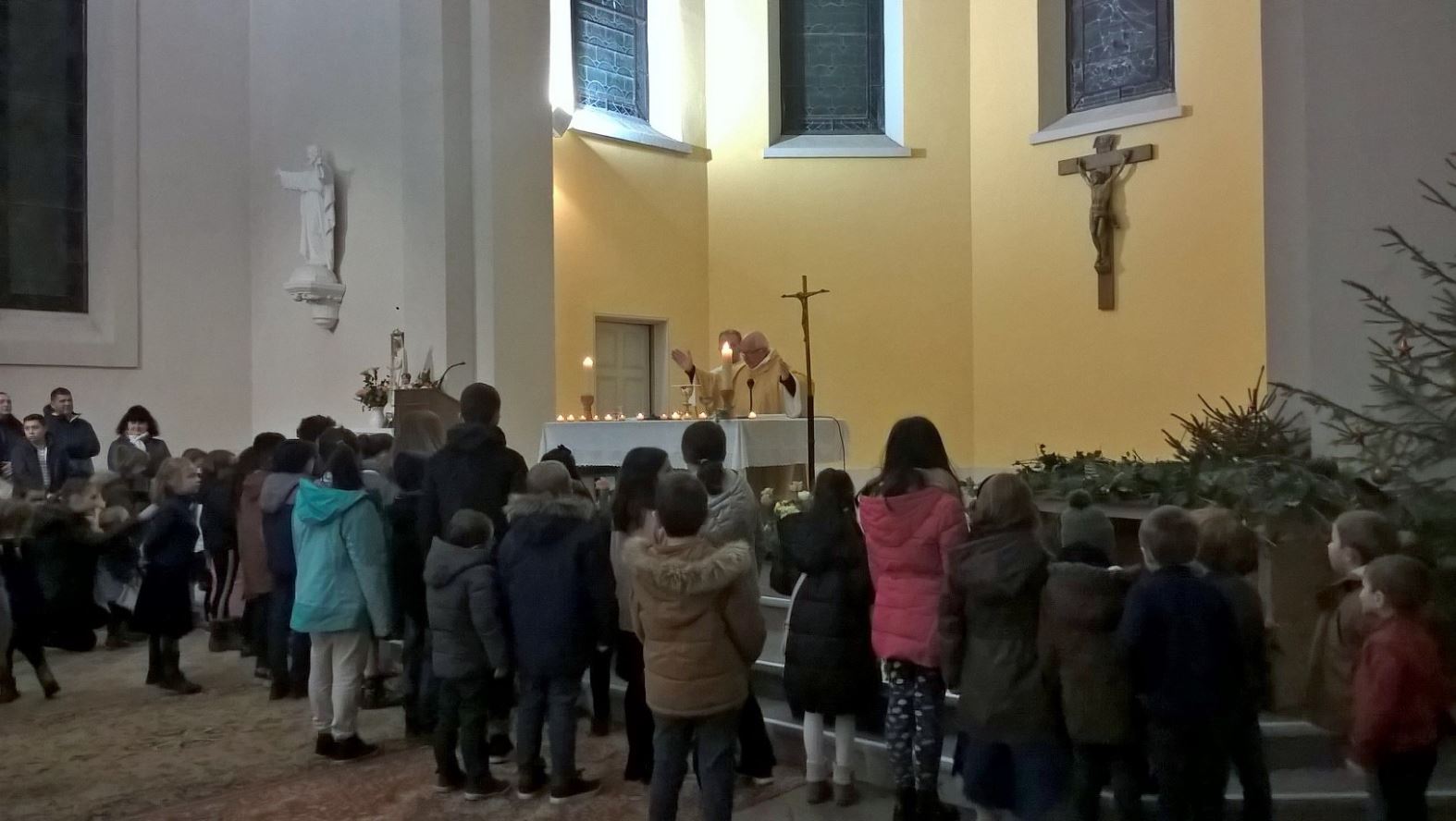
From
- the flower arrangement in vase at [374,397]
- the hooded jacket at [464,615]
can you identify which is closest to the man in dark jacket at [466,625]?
the hooded jacket at [464,615]

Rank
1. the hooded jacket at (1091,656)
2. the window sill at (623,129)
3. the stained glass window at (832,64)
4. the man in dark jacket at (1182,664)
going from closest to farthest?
the man in dark jacket at (1182,664), the hooded jacket at (1091,656), the window sill at (623,129), the stained glass window at (832,64)

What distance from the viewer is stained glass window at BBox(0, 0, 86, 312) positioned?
10.7 m

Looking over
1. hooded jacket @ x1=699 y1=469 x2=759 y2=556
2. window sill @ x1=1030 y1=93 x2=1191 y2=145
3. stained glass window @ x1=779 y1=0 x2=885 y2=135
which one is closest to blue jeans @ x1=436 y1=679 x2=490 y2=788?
hooded jacket @ x1=699 y1=469 x2=759 y2=556

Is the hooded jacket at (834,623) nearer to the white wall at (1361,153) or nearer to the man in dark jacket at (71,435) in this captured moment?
the white wall at (1361,153)

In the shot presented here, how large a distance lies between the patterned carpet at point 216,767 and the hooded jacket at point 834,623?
2.07ft


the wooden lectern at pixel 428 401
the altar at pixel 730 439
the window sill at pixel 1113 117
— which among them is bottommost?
the altar at pixel 730 439

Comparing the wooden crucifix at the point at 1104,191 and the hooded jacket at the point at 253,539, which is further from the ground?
the wooden crucifix at the point at 1104,191

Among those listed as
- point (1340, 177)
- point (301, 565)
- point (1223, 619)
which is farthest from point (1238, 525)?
point (301, 565)

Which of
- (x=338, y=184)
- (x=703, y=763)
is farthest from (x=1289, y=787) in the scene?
(x=338, y=184)

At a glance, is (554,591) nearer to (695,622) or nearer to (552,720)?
(552,720)

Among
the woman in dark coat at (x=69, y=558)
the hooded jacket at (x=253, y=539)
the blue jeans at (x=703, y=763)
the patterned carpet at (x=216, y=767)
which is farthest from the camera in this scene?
the woman in dark coat at (x=69, y=558)

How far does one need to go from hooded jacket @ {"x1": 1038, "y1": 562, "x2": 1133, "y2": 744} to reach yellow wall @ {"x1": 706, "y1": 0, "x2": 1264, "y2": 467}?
8652 millimetres

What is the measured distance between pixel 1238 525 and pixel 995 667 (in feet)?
2.85

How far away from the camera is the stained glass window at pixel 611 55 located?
39.8 feet
